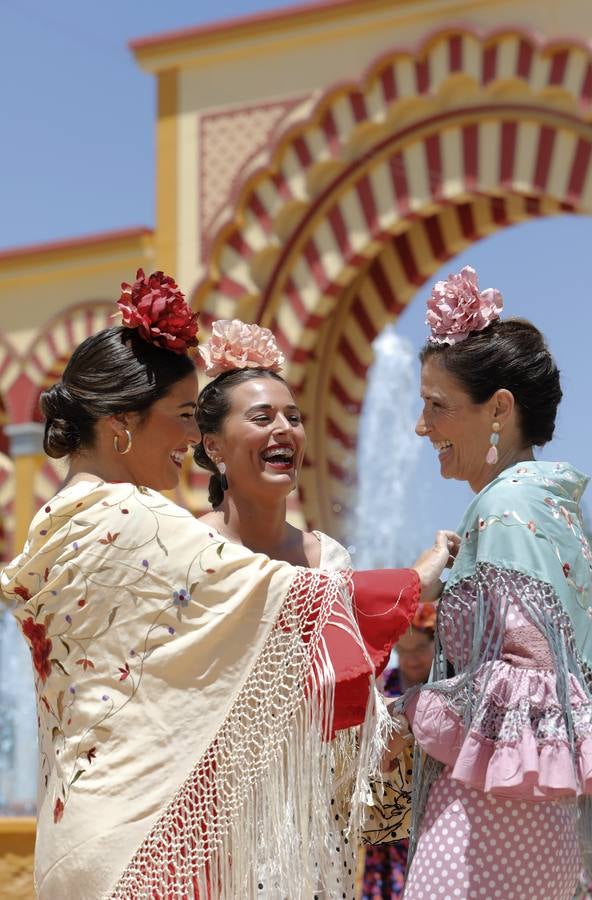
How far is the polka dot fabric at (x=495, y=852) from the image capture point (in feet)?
8.50

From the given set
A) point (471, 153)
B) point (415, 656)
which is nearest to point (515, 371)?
point (415, 656)

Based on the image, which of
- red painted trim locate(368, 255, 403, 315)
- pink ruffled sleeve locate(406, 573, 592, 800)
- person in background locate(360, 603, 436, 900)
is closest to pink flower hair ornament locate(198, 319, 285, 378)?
pink ruffled sleeve locate(406, 573, 592, 800)

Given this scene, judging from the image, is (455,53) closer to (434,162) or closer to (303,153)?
(434,162)

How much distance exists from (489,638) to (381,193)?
22.8ft

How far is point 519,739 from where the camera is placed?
8.47ft

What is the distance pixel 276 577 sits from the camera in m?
2.77

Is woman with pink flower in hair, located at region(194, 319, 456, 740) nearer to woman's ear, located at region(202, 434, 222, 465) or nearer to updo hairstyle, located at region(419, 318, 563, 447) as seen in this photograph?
woman's ear, located at region(202, 434, 222, 465)

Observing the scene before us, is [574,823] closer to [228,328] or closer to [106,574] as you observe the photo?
[106,574]

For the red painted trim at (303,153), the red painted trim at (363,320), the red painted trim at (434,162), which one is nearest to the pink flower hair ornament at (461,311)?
the red painted trim at (434,162)

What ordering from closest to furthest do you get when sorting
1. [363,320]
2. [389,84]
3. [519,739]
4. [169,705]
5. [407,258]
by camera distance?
[519,739]
[169,705]
[389,84]
[407,258]
[363,320]

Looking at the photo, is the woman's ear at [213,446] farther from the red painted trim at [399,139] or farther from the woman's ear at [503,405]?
the red painted trim at [399,139]

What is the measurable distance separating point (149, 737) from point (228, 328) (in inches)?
52.0

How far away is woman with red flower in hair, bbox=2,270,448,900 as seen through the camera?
2.66m

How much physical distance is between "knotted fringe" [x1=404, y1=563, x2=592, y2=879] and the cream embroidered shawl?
21cm
